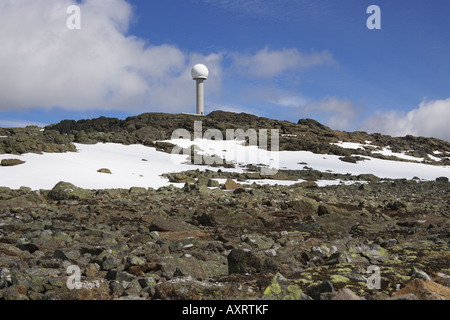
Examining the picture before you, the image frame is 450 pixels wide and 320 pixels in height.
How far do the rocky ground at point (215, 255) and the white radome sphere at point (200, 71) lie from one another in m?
59.4

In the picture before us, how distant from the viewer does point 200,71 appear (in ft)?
231

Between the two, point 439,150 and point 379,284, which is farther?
point 439,150

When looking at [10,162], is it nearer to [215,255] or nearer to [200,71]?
[215,255]

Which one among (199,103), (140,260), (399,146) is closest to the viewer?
(140,260)

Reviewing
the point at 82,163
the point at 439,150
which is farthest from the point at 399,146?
the point at 82,163

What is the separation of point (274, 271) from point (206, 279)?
3.75ft

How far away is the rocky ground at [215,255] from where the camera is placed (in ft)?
15.1

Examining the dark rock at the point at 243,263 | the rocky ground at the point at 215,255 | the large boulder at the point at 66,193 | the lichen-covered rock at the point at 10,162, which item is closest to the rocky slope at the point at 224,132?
the lichen-covered rock at the point at 10,162

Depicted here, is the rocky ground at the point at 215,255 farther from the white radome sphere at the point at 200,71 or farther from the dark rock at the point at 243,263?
the white radome sphere at the point at 200,71

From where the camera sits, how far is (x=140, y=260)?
19.7ft

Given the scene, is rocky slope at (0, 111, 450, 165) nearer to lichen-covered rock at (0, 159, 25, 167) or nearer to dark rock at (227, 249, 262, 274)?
lichen-covered rock at (0, 159, 25, 167)

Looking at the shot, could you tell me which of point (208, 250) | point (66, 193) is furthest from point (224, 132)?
point (208, 250)

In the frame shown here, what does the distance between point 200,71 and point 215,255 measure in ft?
219
